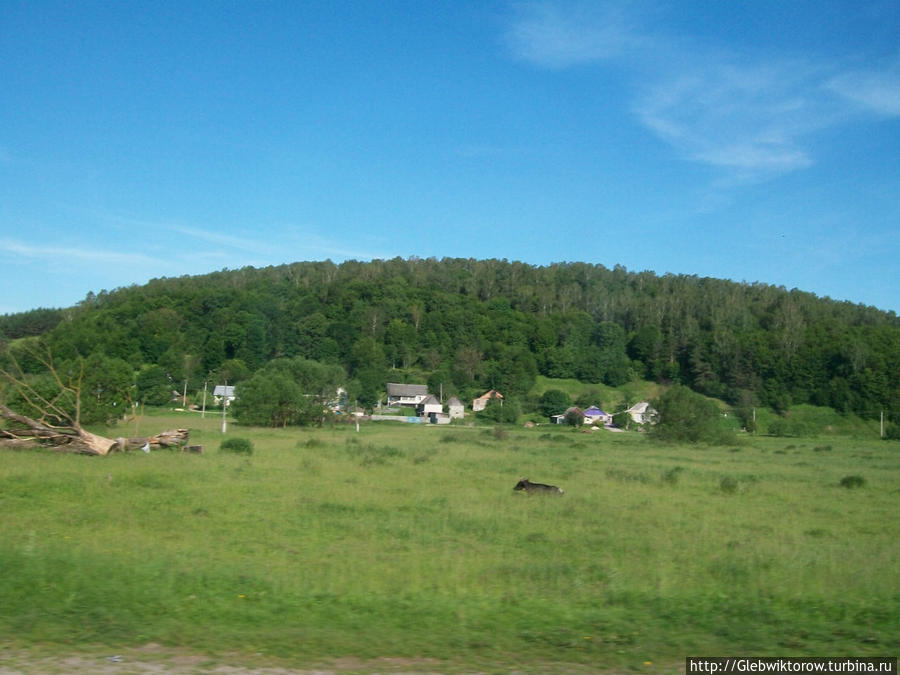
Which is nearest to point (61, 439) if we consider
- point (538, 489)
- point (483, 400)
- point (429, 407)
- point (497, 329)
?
point (538, 489)

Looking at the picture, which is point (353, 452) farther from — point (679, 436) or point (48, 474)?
point (679, 436)

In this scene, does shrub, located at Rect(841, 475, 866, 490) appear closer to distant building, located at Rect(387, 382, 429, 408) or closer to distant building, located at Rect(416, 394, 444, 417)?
distant building, located at Rect(416, 394, 444, 417)

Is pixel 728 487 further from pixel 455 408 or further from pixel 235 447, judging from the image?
pixel 455 408

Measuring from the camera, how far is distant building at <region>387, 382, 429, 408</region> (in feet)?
306

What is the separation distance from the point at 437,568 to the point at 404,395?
84.8 metres

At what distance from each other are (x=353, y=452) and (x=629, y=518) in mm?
18059

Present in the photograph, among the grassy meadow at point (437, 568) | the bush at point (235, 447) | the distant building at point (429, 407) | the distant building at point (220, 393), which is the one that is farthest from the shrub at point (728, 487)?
the distant building at point (429, 407)

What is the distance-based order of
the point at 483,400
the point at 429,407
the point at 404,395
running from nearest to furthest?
1. the point at 429,407
2. the point at 404,395
3. the point at 483,400

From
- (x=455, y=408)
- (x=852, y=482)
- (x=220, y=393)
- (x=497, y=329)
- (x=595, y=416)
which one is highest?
(x=497, y=329)

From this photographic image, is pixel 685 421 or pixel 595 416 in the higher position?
pixel 685 421

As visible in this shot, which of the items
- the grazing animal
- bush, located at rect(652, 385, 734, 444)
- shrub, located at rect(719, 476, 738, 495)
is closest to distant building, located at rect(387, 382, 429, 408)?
bush, located at rect(652, 385, 734, 444)

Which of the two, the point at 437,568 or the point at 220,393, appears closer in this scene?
the point at 437,568

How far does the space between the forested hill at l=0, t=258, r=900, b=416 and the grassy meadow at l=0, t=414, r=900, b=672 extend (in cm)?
4117

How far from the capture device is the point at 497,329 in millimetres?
105625
